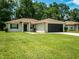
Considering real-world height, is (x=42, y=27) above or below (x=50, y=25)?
below

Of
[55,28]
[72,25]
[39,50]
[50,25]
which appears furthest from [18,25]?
[39,50]

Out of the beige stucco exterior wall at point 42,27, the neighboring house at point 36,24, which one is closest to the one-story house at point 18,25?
the neighboring house at point 36,24

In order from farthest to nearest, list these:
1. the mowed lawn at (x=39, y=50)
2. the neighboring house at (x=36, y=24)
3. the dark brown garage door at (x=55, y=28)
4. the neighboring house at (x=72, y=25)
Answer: the neighboring house at (x=72, y=25) < the dark brown garage door at (x=55, y=28) < the neighboring house at (x=36, y=24) < the mowed lawn at (x=39, y=50)

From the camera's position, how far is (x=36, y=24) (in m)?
47.3

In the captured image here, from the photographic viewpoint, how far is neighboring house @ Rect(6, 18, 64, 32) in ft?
139

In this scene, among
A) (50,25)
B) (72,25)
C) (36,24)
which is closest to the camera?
(50,25)

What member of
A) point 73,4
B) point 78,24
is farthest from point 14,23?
point 73,4

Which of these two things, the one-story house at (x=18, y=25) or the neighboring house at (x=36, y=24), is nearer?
the neighboring house at (x=36, y=24)

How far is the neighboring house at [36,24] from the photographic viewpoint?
139 ft

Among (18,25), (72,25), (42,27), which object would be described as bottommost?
(72,25)

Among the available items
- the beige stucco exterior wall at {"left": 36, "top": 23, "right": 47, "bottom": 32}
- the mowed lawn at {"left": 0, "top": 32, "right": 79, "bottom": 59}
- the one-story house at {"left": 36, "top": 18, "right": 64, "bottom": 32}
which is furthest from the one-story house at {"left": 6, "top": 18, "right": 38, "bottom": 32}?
the mowed lawn at {"left": 0, "top": 32, "right": 79, "bottom": 59}

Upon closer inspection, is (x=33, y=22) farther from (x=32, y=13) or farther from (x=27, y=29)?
(x=32, y=13)

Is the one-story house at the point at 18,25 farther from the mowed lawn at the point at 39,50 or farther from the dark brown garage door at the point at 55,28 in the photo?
the mowed lawn at the point at 39,50

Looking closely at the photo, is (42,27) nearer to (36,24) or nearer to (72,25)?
(36,24)
